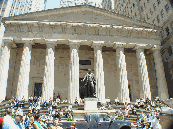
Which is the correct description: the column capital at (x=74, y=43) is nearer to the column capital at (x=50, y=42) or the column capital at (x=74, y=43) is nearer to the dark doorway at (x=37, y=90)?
the column capital at (x=50, y=42)

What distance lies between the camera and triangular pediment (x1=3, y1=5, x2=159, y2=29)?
29.6 metres

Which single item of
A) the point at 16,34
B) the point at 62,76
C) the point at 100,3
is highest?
the point at 100,3

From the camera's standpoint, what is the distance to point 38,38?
2805 centimetres

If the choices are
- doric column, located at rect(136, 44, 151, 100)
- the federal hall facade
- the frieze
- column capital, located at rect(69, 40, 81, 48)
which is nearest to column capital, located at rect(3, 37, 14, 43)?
the federal hall facade

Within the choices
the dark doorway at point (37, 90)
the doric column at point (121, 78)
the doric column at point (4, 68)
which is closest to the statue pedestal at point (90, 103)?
the doric column at point (121, 78)

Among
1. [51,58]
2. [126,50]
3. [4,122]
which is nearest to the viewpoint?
[4,122]

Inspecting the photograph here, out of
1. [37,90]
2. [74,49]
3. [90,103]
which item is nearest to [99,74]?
[74,49]

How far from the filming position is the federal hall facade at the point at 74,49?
26.9m

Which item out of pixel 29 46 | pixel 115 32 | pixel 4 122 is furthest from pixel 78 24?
pixel 4 122

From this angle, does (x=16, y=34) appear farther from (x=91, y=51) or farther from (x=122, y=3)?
(x=122, y=3)

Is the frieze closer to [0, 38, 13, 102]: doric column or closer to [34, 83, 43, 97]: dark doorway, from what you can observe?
[0, 38, 13, 102]: doric column

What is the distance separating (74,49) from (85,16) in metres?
6.55

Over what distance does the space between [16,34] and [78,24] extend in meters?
10.0

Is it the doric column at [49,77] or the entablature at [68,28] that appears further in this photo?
the entablature at [68,28]
